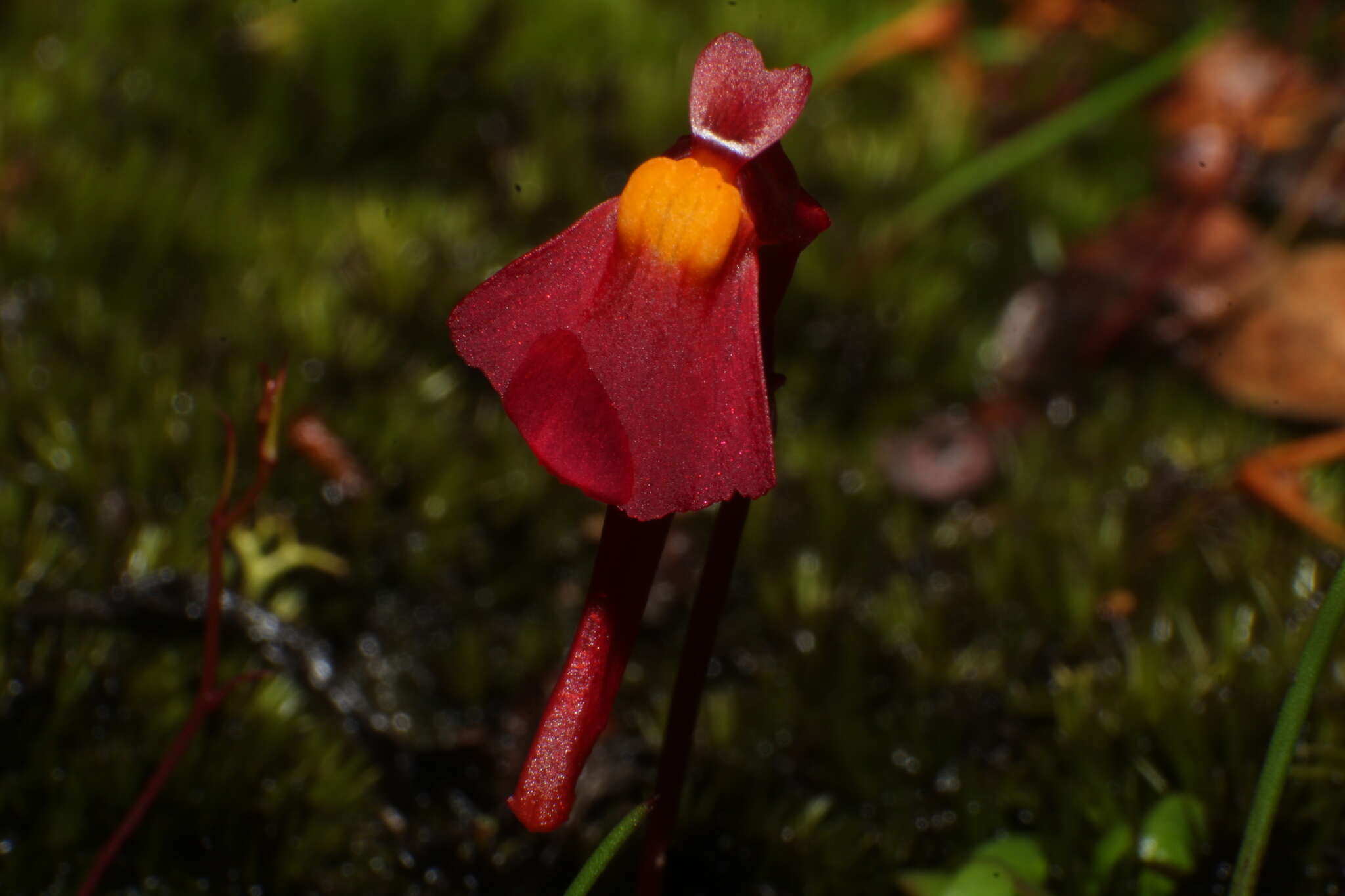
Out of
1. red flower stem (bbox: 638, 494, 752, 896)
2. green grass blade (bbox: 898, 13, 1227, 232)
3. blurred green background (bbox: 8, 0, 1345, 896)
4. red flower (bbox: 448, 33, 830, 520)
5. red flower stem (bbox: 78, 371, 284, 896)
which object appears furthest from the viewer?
green grass blade (bbox: 898, 13, 1227, 232)

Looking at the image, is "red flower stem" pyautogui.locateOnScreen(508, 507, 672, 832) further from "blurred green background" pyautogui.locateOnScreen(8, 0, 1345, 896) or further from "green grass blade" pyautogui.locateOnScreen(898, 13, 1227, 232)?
"green grass blade" pyautogui.locateOnScreen(898, 13, 1227, 232)

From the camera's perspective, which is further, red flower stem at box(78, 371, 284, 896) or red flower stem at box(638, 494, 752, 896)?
red flower stem at box(78, 371, 284, 896)

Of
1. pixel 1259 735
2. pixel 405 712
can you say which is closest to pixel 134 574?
pixel 405 712

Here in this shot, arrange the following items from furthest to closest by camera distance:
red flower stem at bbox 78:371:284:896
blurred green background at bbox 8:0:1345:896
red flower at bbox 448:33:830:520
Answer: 1. blurred green background at bbox 8:0:1345:896
2. red flower stem at bbox 78:371:284:896
3. red flower at bbox 448:33:830:520

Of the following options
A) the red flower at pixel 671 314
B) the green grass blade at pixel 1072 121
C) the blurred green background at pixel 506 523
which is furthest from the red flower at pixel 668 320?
the green grass blade at pixel 1072 121

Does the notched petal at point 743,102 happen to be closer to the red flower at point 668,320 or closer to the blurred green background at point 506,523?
the red flower at point 668,320

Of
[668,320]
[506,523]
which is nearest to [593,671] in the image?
[668,320]

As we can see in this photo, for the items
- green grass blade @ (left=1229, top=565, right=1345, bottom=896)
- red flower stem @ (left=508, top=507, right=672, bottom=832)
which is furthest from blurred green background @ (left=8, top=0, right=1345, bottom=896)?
red flower stem @ (left=508, top=507, right=672, bottom=832)
